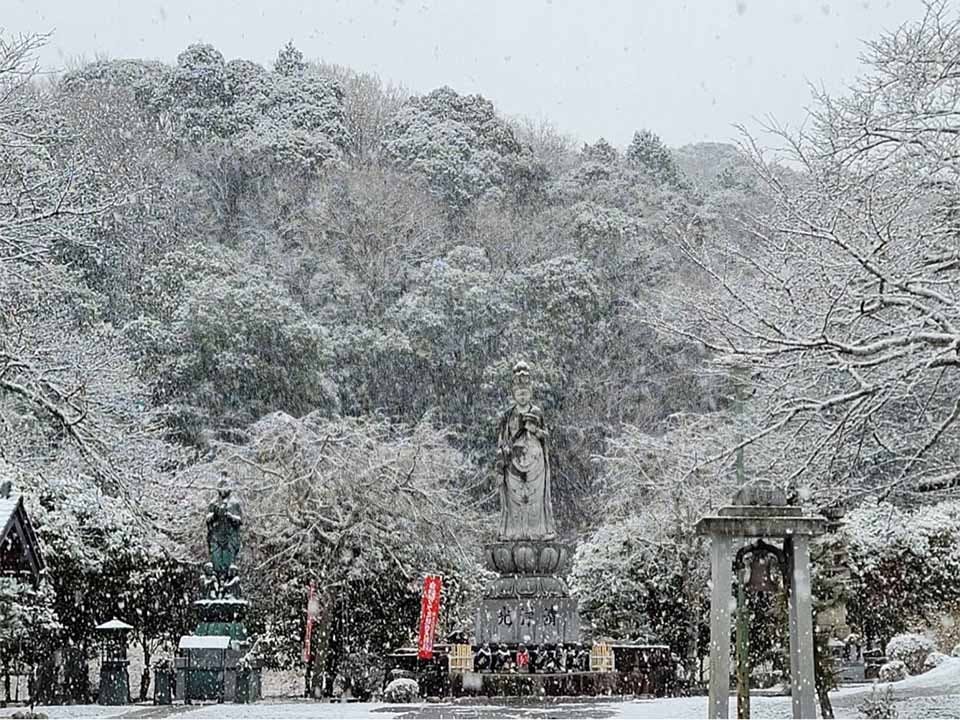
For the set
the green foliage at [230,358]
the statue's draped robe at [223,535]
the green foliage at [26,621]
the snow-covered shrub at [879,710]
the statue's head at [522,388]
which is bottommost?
the snow-covered shrub at [879,710]

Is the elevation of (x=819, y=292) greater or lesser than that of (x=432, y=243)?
lesser

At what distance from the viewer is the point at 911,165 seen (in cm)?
1299

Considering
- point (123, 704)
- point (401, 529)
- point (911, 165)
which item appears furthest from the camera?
point (401, 529)

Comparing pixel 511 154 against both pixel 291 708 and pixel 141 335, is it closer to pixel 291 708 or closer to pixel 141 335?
pixel 141 335

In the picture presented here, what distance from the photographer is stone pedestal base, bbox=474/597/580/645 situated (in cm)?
1752

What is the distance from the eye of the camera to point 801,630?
10539mm

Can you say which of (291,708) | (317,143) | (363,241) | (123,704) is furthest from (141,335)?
(291,708)

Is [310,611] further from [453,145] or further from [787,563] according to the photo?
[453,145]

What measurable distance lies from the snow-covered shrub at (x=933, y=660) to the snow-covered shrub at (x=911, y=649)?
0.25m

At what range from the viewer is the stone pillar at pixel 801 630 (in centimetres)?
1055

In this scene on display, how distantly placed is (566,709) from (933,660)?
393 inches

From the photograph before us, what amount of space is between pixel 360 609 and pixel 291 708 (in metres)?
8.57

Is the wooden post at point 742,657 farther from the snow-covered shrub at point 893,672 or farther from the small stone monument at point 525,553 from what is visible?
the snow-covered shrub at point 893,672

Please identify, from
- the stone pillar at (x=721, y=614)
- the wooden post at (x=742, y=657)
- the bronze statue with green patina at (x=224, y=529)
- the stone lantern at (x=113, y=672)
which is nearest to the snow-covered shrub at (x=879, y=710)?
the wooden post at (x=742, y=657)
